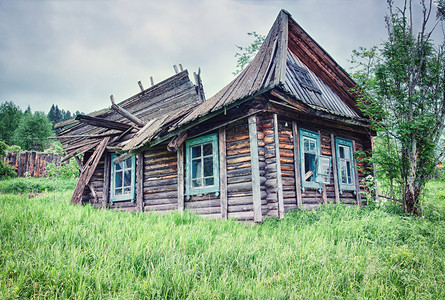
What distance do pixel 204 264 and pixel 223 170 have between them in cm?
400

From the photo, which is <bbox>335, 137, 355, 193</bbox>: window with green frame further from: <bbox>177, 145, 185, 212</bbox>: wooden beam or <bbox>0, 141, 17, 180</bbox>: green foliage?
<bbox>0, 141, 17, 180</bbox>: green foliage

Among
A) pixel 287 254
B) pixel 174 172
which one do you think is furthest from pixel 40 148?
pixel 287 254

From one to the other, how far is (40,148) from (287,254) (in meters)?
51.3

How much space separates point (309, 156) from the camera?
8.62 meters

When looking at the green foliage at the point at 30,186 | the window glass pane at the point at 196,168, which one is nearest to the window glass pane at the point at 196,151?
the window glass pane at the point at 196,168

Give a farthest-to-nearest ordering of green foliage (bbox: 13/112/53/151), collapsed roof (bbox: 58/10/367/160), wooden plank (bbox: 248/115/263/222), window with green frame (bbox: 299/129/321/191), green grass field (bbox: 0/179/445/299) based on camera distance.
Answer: green foliage (bbox: 13/112/53/151)
window with green frame (bbox: 299/129/321/191)
collapsed roof (bbox: 58/10/367/160)
wooden plank (bbox: 248/115/263/222)
green grass field (bbox: 0/179/445/299)

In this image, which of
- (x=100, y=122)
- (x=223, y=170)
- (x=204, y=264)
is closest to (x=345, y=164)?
(x=223, y=170)

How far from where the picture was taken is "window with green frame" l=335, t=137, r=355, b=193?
30.2ft

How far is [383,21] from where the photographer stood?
835 cm

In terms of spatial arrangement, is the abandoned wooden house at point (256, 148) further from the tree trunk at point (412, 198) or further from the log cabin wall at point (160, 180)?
the tree trunk at point (412, 198)

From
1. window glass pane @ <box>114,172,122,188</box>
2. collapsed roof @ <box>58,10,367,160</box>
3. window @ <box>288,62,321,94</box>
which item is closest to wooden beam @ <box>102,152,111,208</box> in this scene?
window glass pane @ <box>114,172,122,188</box>

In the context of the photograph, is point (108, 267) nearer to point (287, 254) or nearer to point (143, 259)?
point (143, 259)

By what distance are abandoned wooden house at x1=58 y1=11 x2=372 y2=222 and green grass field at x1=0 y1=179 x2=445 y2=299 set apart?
2.09 m

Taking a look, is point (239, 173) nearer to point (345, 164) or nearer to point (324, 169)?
point (324, 169)
